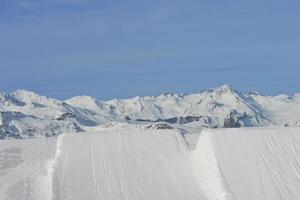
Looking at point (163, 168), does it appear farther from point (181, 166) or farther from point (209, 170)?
point (209, 170)

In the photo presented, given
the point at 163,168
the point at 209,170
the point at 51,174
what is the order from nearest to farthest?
the point at 209,170
the point at 163,168
the point at 51,174

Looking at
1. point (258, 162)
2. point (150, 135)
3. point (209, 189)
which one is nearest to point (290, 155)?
point (258, 162)

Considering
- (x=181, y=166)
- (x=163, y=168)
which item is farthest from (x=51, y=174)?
(x=181, y=166)

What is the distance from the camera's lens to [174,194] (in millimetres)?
36312

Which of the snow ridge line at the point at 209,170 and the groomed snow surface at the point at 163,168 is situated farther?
the groomed snow surface at the point at 163,168

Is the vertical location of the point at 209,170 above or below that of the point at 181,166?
below

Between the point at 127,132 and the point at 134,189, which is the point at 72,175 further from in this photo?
the point at 127,132

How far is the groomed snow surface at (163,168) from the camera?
3641 cm

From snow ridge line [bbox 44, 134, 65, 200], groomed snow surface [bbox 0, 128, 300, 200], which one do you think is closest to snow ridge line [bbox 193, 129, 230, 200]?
groomed snow surface [bbox 0, 128, 300, 200]

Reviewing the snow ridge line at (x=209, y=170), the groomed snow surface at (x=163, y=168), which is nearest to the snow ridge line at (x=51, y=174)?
the groomed snow surface at (x=163, y=168)

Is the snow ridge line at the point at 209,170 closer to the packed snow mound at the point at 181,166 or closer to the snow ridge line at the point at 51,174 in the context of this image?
the packed snow mound at the point at 181,166

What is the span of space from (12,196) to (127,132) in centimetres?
1179

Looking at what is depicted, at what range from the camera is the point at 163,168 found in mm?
40781

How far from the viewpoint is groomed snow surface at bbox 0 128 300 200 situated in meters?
36.4
